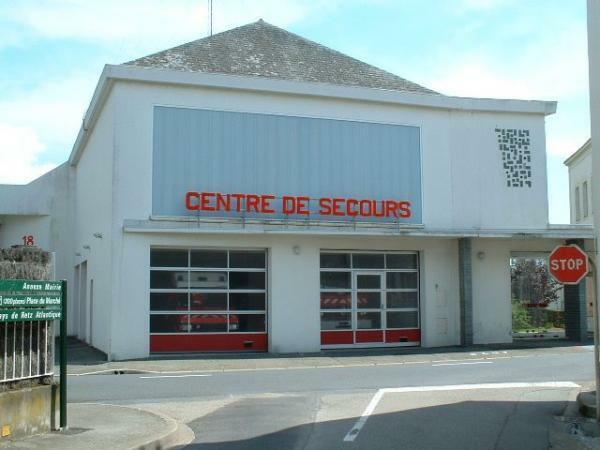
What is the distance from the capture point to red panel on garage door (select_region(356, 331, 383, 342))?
23.6 meters

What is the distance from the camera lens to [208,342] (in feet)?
71.9

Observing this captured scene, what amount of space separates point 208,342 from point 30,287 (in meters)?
13.0

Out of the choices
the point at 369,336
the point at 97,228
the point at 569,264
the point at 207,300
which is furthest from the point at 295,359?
the point at 569,264

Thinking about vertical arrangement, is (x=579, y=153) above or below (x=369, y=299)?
above

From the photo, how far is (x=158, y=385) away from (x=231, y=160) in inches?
340

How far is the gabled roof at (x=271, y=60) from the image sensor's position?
76.5ft

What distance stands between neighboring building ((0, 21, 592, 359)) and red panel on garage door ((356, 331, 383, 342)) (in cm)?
4

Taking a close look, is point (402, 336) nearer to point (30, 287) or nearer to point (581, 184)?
point (30, 287)

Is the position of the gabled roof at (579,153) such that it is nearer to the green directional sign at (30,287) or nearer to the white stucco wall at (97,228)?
the white stucco wall at (97,228)

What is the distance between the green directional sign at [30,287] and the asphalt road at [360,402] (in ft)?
8.64

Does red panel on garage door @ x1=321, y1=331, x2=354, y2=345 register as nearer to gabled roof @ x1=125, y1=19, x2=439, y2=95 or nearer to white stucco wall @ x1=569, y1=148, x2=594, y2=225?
gabled roof @ x1=125, y1=19, x2=439, y2=95

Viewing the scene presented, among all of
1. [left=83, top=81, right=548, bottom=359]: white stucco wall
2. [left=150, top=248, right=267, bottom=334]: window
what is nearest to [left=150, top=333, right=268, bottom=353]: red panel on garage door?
[left=150, top=248, right=267, bottom=334]: window

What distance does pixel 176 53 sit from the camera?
2386cm

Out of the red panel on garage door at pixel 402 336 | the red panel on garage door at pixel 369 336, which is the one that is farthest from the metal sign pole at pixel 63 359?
the red panel on garage door at pixel 402 336
